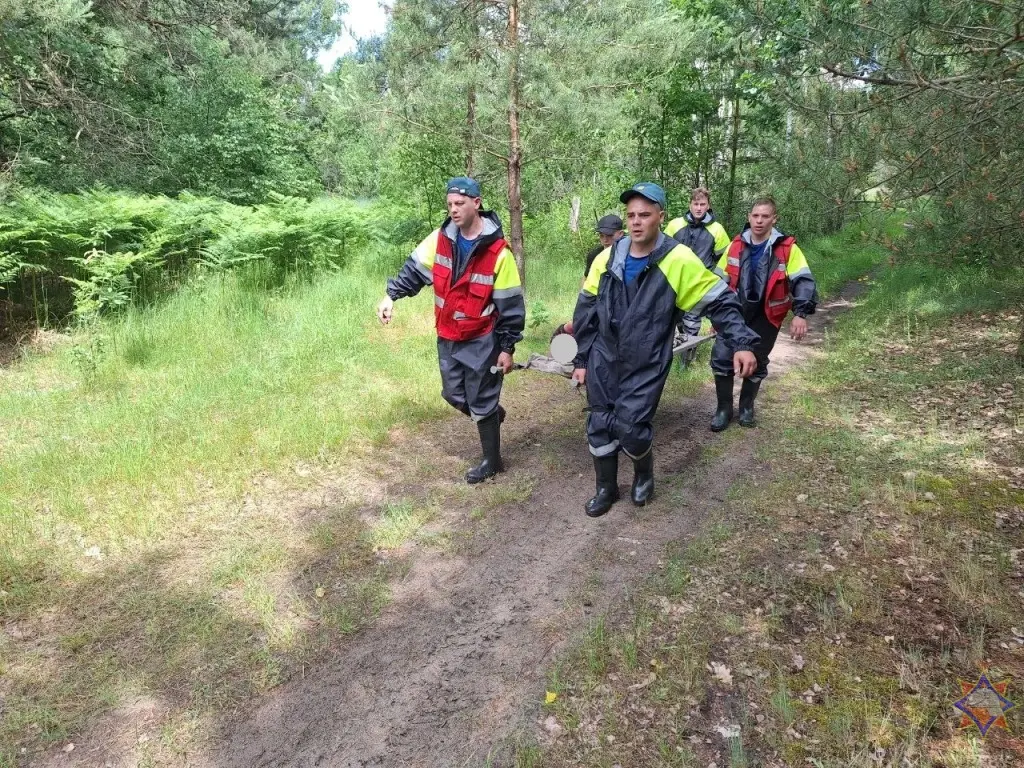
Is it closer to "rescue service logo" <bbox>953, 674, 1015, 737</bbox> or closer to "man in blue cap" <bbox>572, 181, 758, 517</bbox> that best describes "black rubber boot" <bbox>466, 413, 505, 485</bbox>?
"man in blue cap" <bbox>572, 181, 758, 517</bbox>

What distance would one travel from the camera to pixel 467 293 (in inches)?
169

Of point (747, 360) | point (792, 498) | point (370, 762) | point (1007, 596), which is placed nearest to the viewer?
point (370, 762)

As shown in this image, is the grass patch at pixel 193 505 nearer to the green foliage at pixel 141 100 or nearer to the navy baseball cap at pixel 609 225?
the navy baseball cap at pixel 609 225

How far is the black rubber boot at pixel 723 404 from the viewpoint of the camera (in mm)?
5621

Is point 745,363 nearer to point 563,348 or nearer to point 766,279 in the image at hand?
point 563,348

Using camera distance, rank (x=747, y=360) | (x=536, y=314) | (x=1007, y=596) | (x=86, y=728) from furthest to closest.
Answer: (x=536, y=314), (x=747, y=360), (x=1007, y=596), (x=86, y=728)

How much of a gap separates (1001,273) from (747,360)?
323 inches

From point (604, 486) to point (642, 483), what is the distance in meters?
0.27

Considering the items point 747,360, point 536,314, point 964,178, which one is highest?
point 964,178

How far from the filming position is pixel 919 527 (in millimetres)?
3781

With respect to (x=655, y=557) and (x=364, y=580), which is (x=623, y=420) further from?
(x=364, y=580)

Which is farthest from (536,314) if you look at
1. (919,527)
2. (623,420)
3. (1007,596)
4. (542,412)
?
(1007,596)

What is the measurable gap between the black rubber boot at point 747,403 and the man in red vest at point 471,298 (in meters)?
2.39

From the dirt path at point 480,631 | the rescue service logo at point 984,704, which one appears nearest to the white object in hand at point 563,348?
the dirt path at point 480,631
